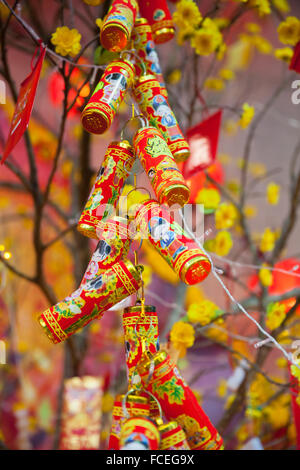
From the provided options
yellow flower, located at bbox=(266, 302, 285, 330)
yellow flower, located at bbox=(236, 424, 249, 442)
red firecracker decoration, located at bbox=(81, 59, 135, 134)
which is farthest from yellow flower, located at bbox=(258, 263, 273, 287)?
red firecracker decoration, located at bbox=(81, 59, 135, 134)

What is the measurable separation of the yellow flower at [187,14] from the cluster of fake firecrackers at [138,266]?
0.75 ft

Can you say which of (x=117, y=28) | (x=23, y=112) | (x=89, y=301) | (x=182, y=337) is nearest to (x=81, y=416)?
(x=182, y=337)

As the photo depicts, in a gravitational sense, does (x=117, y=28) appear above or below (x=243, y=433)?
above

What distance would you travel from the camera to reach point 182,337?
2.62 feet

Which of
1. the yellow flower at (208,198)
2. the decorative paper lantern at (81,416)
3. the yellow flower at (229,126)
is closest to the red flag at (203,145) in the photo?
the yellow flower at (208,198)

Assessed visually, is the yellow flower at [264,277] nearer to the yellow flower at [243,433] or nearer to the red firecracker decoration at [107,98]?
the yellow flower at [243,433]

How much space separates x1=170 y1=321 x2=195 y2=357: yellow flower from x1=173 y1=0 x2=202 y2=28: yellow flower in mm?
609

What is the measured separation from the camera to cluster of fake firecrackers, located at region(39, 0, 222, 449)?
0.47 metres

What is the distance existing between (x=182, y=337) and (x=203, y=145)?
40 cm

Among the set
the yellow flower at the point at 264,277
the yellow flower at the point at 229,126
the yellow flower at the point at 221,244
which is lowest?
the yellow flower at the point at 264,277

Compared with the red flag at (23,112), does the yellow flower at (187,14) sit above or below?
above

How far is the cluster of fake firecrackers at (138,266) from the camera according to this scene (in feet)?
1.56

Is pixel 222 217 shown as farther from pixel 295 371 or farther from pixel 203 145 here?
pixel 295 371

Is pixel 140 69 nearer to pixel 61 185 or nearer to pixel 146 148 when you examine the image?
pixel 146 148
